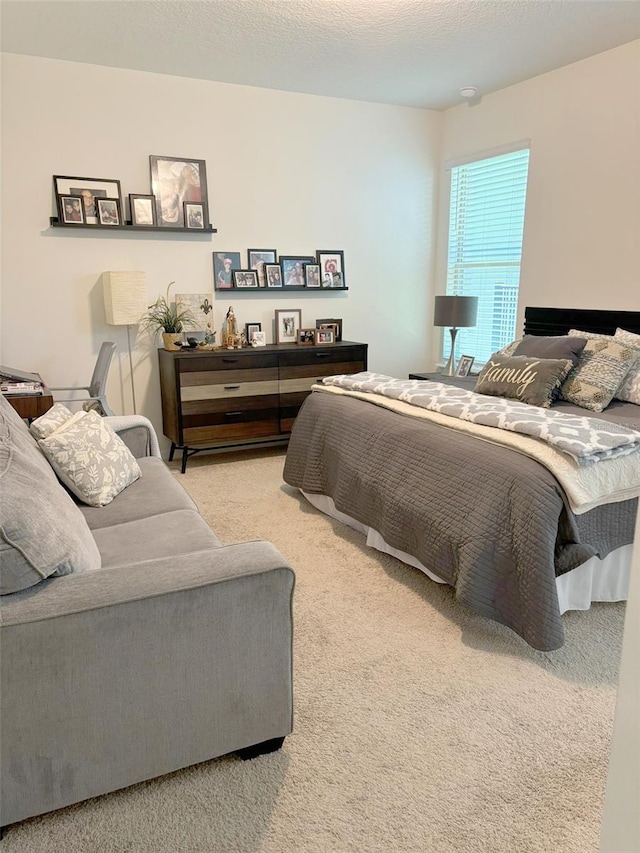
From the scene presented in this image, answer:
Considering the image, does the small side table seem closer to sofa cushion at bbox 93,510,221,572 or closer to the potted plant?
the potted plant

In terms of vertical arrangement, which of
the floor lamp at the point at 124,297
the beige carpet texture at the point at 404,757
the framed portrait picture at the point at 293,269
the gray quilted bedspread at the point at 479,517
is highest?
the framed portrait picture at the point at 293,269

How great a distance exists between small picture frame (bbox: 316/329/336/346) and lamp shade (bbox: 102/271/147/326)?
137 centimetres

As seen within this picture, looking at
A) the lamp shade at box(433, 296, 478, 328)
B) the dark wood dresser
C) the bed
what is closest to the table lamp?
the lamp shade at box(433, 296, 478, 328)

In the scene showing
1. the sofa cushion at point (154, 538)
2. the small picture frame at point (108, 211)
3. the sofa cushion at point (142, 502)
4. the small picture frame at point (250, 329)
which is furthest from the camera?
→ the small picture frame at point (250, 329)

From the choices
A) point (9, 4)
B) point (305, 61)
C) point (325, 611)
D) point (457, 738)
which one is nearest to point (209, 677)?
point (457, 738)

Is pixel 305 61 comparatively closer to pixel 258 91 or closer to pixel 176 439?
pixel 258 91

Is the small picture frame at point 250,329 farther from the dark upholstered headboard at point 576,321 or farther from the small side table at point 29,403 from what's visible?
the dark upholstered headboard at point 576,321

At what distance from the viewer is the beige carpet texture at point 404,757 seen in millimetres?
1476

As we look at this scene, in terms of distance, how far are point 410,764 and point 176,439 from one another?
290 centimetres

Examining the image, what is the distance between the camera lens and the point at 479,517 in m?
2.27

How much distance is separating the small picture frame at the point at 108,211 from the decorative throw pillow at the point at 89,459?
1992 millimetres

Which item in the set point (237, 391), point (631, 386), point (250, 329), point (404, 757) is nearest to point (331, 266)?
point (250, 329)

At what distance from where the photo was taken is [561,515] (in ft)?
7.13

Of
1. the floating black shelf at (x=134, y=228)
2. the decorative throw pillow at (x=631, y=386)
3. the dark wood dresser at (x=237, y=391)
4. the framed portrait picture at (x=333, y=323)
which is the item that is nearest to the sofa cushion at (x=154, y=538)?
the dark wood dresser at (x=237, y=391)
